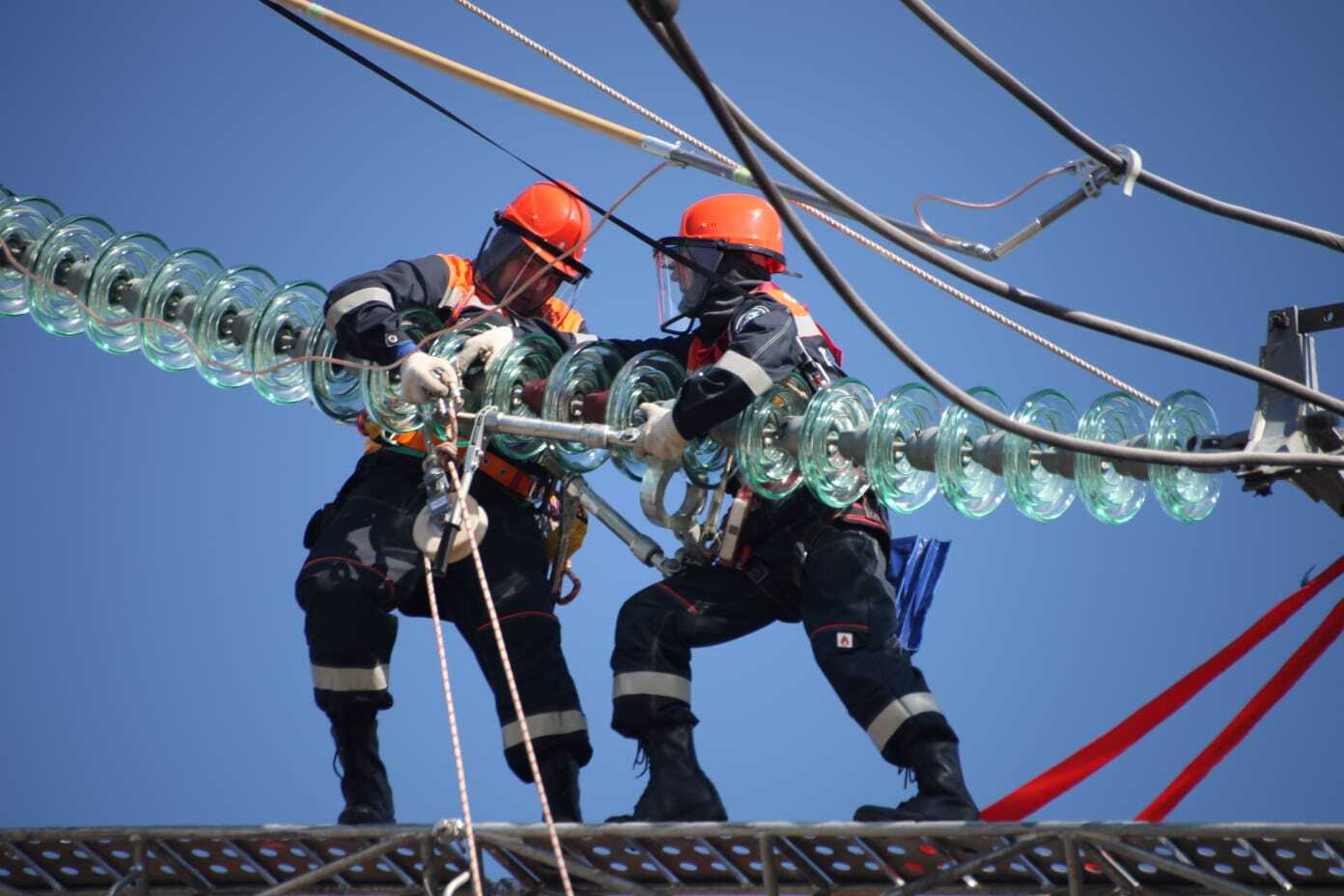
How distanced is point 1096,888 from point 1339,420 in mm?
1794

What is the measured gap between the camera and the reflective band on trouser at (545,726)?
862cm

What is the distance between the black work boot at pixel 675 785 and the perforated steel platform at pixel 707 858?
0.37 metres

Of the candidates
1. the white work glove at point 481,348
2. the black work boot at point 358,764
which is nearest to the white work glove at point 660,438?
the white work glove at point 481,348

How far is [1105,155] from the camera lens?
6.83 meters

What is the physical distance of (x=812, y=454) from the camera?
803 cm

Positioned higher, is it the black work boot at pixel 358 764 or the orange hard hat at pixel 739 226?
the orange hard hat at pixel 739 226

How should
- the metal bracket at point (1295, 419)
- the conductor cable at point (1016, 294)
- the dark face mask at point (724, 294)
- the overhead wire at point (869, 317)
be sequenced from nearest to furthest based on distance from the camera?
the overhead wire at point (869, 317) → the conductor cable at point (1016, 294) → the metal bracket at point (1295, 419) → the dark face mask at point (724, 294)

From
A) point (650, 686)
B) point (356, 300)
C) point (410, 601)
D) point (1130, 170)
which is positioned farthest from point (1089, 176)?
point (410, 601)

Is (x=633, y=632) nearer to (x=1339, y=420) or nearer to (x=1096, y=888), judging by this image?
(x=1096, y=888)

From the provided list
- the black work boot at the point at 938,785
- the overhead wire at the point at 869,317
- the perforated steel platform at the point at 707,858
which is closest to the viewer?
the overhead wire at the point at 869,317

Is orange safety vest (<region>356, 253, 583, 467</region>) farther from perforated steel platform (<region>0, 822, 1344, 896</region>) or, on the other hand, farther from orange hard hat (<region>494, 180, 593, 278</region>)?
perforated steel platform (<region>0, 822, 1344, 896</region>)

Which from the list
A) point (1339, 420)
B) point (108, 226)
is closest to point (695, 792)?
point (1339, 420)

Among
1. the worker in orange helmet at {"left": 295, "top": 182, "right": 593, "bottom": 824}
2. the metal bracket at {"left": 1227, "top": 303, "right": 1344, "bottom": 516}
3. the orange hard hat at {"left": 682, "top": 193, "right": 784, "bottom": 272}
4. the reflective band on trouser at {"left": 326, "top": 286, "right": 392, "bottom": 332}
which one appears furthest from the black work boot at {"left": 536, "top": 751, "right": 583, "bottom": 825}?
the metal bracket at {"left": 1227, "top": 303, "right": 1344, "bottom": 516}

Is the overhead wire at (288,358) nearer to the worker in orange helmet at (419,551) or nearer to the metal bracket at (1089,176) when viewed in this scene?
A: the worker in orange helmet at (419,551)
